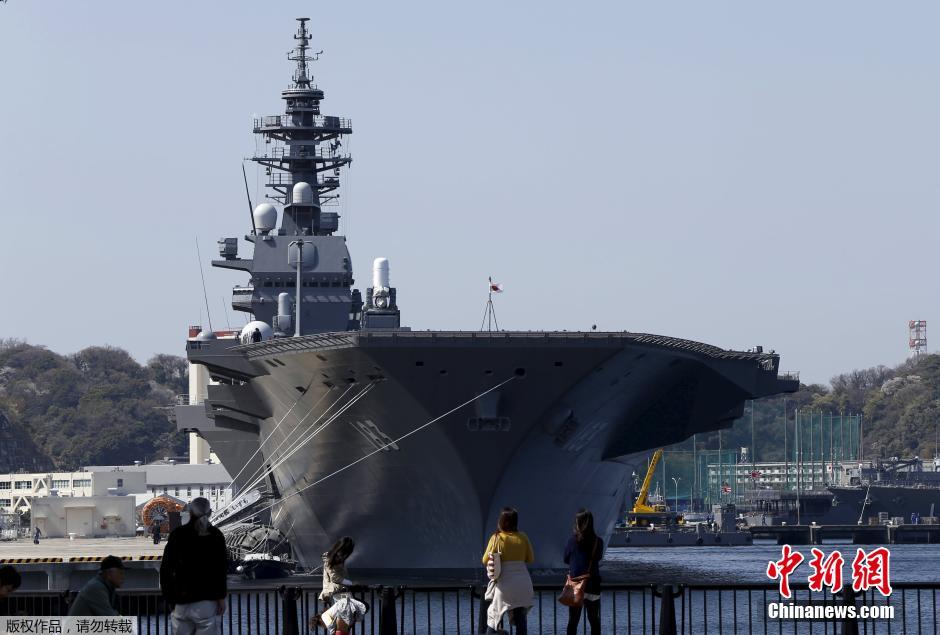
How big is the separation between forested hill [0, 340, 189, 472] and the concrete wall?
79584 millimetres

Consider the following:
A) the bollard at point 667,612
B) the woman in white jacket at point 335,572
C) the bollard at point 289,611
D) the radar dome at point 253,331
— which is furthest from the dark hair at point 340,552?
the radar dome at point 253,331

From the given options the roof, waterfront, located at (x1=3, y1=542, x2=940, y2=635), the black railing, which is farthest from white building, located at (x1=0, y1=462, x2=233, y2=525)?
the black railing

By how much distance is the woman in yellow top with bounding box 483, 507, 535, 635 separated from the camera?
1350 centimetres

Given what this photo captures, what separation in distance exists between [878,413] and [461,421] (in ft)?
450

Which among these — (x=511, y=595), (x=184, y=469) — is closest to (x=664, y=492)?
(x=184, y=469)

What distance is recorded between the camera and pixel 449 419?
32.6 metres

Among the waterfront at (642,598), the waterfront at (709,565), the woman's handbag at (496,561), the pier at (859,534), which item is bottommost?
the pier at (859,534)

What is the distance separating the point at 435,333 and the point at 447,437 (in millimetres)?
3269

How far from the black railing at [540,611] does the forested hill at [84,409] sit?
103 metres

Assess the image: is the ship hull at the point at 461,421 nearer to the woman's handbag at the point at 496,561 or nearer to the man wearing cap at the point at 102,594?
the woman's handbag at the point at 496,561

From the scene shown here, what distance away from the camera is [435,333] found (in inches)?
1190

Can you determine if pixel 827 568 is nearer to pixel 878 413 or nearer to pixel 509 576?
pixel 509 576

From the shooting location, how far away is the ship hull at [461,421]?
31328 millimetres

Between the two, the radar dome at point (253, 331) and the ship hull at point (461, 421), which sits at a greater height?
the radar dome at point (253, 331)
